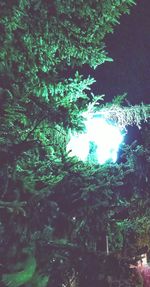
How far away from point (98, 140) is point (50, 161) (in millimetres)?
1899

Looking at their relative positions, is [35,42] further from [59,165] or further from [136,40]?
[136,40]

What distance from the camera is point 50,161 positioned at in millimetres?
4582

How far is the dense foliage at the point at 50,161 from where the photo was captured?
140 inches

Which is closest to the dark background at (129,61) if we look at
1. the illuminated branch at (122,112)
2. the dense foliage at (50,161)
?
the illuminated branch at (122,112)

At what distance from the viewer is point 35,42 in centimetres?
437

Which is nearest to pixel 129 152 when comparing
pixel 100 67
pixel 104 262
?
pixel 104 262

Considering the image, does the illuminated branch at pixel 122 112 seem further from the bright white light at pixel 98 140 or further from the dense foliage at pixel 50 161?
the dense foliage at pixel 50 161

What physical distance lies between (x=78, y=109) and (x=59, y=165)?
846mm

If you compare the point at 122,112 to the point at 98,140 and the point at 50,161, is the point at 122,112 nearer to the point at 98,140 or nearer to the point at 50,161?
the point at 98,140

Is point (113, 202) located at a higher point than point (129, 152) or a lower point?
lower

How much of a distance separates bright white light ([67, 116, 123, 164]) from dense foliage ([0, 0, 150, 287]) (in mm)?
777

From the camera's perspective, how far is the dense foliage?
3566 mm

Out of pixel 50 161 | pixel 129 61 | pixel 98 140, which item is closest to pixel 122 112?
pixel 98 140

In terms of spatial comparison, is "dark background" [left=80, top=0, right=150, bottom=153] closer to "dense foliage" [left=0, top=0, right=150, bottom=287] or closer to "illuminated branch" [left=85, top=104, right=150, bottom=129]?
"illuminated branch" [left=85, top=104, right=150, bottom=129]
